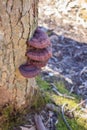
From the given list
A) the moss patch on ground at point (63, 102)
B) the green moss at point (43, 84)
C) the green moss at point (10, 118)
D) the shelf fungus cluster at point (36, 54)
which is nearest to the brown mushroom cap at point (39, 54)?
the shelf fungus cluster at point (36, 54)

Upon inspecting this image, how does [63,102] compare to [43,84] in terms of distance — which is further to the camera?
[43,84]

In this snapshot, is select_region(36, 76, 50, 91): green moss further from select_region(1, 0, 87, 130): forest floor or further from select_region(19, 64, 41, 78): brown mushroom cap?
select_region(19, 64, 41, 78): brown mushroom cap

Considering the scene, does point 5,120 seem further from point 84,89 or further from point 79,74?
point 79,74

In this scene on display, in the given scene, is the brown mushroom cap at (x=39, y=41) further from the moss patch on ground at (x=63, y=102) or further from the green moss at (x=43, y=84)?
the green moss at (x=43, y=84)

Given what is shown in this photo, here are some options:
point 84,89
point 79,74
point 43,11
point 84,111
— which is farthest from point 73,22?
point 84,111

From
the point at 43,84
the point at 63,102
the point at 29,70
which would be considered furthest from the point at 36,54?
the point at 43,84

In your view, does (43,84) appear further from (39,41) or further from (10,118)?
(39,41)
